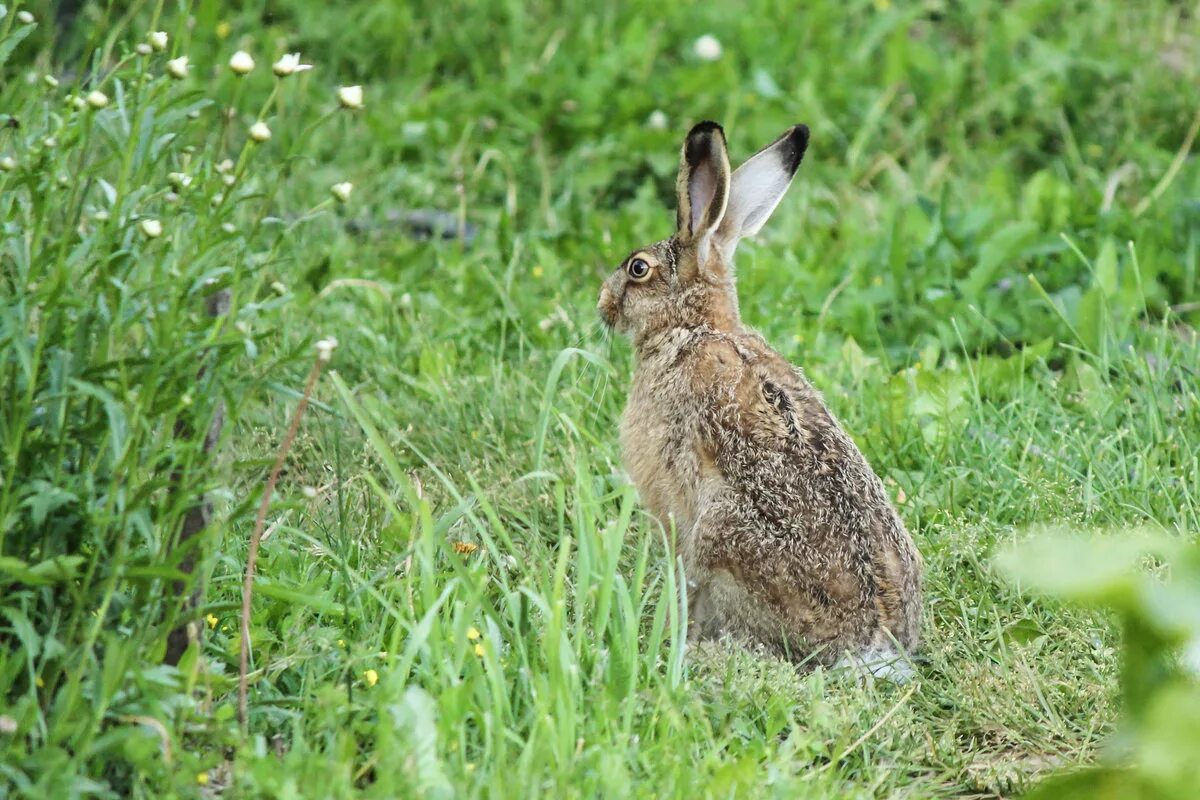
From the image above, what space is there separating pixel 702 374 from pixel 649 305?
1.79 ft

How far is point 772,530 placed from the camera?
4465mm

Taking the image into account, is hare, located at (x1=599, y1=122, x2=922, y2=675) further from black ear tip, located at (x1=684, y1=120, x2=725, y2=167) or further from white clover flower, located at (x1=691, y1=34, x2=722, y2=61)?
white clover flower, located at (x1=691, y1=34, x2=722, y2=61)

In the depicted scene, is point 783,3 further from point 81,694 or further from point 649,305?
point 81,694

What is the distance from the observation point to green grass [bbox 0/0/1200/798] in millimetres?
3518

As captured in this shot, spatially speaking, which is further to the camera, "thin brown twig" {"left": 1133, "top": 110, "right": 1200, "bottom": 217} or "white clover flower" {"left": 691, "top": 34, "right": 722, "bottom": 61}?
"white clover flower" {"left": 691, "top": 34, "right": 722, "bottom": 61}

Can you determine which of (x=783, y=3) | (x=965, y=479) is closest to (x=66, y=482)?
(x=965, y=479)

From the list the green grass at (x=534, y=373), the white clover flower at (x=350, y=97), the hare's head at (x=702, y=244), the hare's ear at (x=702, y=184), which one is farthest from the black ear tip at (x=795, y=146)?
the white clover flower at (x=350, y=97)

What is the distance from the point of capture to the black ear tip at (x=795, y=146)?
5328mm

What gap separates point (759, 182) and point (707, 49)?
11.1 ft

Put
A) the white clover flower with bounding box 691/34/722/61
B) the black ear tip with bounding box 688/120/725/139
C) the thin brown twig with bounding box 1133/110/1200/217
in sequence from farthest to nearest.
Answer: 1. the white clover flower with bounding box 691/34/722/61
2. the thin brown twig with bounding box 1133/110/1200/217
3. the black ear tip with bounding box 688/120/725/139

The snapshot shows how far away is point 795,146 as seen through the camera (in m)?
5.38

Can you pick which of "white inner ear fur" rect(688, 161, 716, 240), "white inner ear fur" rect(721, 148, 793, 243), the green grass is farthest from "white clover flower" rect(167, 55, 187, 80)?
"white inner ear fur" rect(721, 148, 793, 243)

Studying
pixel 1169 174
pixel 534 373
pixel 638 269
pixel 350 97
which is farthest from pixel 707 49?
pixel 350 97

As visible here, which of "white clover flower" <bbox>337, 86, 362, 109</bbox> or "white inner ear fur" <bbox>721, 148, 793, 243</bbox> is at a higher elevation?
"white clover flower" <bbox>337, 86, 362, 109</bbox>
